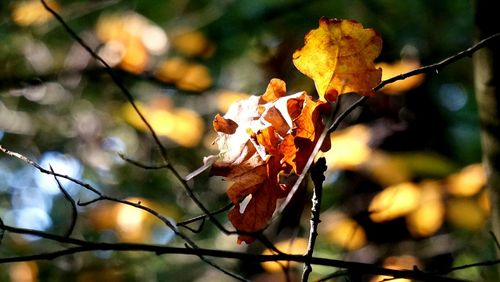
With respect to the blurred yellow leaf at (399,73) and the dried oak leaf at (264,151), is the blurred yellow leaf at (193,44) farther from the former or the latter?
the dried oak leaf at (264,151)

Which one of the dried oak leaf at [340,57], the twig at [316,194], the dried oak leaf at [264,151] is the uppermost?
the dried oak leaf at [340,57]

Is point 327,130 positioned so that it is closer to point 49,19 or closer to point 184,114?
point 49,19

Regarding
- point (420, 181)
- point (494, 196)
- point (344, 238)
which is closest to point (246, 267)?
point (344, 238)

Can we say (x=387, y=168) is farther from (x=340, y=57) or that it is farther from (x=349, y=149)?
(x=340, y=57)

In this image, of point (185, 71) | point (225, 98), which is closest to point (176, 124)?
point (185, 71)

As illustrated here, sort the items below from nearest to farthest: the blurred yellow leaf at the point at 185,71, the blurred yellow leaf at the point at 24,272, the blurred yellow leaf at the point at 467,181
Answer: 1. the blurred yellow leaf at the point at 467,181
2. the blurred yellow leaf at the point at 24,272
3. the blurred yellow leaf at the point at 185,71

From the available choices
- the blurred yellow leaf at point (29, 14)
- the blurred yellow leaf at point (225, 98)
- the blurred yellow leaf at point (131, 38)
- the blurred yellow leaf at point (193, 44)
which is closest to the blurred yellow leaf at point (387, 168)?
the blurred yellow leaf at point (225, 98)
